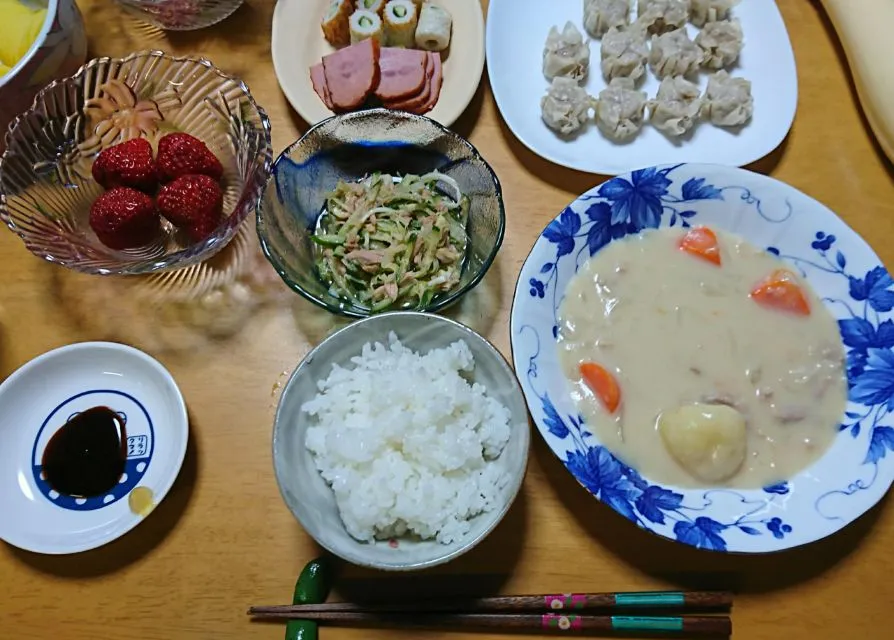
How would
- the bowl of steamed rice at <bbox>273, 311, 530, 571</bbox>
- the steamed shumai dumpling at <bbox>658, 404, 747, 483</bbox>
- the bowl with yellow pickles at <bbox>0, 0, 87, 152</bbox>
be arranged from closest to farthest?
the bowl of steamed rice at <bbox>273, 311, 530, 571</bbox>
the steamed shumai dumpling at <bbox>658, 404, 747, 483</bbox>
the bowl with yellow pickles at <bbox>0, 0, 87, 152</bbox>

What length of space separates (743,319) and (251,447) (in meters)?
1.22

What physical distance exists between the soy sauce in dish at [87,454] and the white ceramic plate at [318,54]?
3.16 feet

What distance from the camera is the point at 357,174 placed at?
72.8 inches

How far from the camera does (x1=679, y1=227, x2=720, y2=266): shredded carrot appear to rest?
1667 mm

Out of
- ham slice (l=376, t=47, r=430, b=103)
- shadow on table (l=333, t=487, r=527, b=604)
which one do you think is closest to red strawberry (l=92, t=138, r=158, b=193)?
ham slice (l=376, t=47, r=430, b=103)

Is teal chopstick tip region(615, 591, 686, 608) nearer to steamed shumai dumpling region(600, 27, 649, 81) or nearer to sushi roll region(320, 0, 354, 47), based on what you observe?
steamed shumai dumpling region(600, 27, 649, 81)

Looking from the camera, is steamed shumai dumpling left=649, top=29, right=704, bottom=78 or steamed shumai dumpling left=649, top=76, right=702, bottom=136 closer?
steamed shumai dumpling left=649, top=76, right=702, bottom=136

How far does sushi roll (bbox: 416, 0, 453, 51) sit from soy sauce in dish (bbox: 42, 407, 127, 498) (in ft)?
4.43

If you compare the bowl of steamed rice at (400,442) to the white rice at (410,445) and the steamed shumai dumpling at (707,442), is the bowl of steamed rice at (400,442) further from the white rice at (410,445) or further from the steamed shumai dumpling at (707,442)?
the steamed shumai dumpling at (707,442)

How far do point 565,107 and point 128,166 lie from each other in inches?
46.8

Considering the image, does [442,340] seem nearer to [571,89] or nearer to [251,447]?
[251,447]

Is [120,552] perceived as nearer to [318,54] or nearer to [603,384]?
[603,384]

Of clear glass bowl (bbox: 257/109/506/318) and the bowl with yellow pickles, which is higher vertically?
the bowl with yellow pickles

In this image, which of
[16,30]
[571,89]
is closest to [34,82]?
[16,30]
